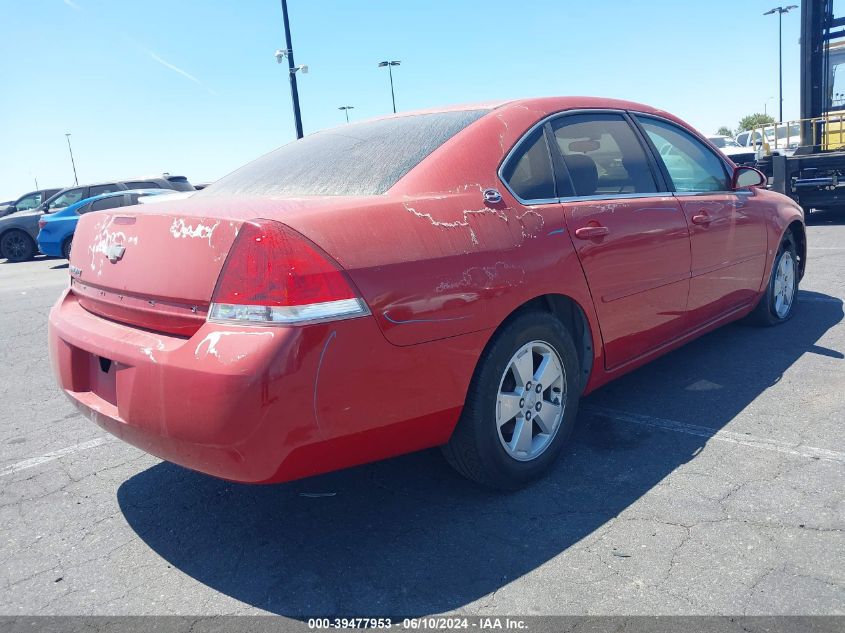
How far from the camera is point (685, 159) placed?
4.26 metres

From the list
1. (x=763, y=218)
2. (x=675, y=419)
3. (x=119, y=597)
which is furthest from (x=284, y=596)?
(x=763, y=218)

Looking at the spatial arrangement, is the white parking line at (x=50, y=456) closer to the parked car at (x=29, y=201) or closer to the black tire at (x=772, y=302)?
the black tire at (x=772, y=302)

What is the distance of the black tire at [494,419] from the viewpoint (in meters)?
2.66

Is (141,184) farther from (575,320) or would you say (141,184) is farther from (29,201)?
(575,320)

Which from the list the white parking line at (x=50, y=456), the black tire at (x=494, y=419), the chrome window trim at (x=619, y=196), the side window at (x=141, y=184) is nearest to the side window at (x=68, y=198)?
the side window at (x=141, y=184)

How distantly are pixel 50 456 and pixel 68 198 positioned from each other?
49.9 ft

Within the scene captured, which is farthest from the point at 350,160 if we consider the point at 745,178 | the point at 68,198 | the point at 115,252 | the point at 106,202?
the point at 68,198

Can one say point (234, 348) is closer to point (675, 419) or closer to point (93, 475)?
point (93, 475)

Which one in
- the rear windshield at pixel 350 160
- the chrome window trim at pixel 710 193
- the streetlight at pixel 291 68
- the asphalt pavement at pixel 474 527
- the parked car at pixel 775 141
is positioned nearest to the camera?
the asphalt pavement at pixel 474 527

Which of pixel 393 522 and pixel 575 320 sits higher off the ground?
pixel 575 320

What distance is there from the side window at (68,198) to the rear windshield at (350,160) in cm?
1510

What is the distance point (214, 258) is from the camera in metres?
2.29

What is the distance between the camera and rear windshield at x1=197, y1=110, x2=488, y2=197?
111 inches

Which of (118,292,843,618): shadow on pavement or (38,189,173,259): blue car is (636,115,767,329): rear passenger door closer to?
(118,292,843,618): shadow on pavement
